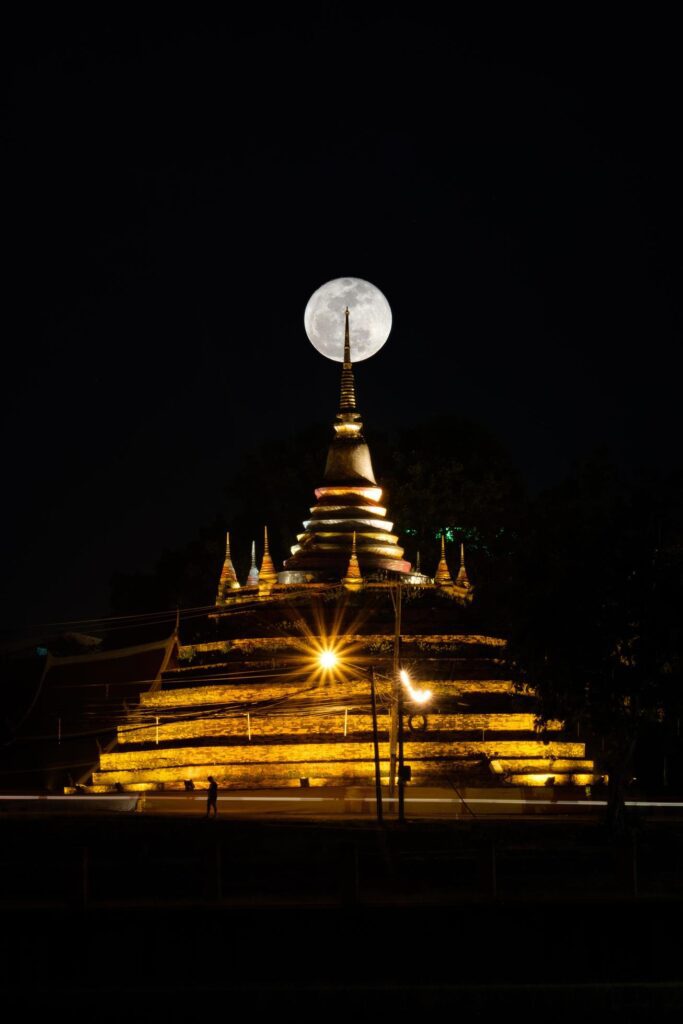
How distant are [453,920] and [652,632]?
16.6m

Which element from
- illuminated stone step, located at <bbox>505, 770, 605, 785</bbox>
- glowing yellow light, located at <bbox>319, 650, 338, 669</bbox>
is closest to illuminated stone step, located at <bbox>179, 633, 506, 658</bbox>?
glowing yellow light, located at <bbox>319, 650, 338, 669</bbox>

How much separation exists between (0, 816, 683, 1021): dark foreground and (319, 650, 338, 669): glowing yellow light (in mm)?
19561

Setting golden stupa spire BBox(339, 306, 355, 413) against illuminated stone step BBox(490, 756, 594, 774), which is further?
golden stupa spire BBox(339, 306, 355, 413)

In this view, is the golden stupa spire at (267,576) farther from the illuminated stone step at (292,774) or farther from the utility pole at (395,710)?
the utility pole at (395,710)

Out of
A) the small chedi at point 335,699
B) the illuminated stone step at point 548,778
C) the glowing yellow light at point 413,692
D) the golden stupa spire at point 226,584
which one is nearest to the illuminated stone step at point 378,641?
the small chedi at point 335,699

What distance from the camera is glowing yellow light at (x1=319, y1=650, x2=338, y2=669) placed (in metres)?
43.9

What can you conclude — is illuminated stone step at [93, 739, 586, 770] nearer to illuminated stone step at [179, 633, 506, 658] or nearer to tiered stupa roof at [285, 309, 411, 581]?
illuminated stone step at [179, 633, 506, 658]

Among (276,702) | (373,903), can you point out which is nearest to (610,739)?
(276,702)

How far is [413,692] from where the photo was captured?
39.9m

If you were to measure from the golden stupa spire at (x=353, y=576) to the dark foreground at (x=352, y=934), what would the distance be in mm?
24427

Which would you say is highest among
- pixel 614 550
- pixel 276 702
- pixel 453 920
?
pixel 614 550

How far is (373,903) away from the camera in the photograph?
727 inches

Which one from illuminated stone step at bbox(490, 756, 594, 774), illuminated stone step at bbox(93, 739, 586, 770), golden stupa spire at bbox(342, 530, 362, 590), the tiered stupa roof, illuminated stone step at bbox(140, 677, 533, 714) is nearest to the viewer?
illuminated stone step at bbox(490, 756, 594, 774)

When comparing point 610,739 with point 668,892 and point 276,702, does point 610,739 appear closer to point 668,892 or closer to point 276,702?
point 276,702
